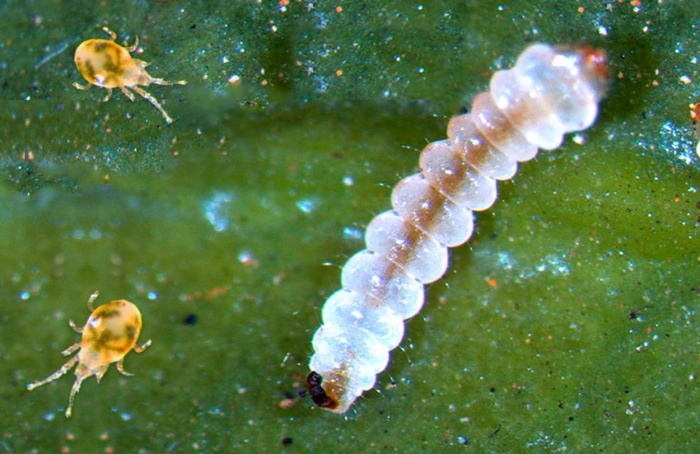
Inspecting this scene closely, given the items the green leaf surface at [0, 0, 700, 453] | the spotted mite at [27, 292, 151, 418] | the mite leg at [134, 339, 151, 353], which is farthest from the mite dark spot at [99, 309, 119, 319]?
the mite leg at [134, 339, 151, 353]

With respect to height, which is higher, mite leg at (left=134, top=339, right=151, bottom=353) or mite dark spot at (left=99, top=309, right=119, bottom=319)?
mite dark spot at (left=99, top=309, right=119, bottom=319)

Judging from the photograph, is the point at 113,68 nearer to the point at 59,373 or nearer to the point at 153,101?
the point at 153,101

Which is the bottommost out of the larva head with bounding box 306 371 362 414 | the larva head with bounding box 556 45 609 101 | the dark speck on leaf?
the larva head with bounding box 306 371 362 414

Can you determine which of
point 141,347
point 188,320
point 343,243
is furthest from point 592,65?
point 141,347

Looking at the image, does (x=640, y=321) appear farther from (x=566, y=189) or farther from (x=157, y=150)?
(x=157, y=150)

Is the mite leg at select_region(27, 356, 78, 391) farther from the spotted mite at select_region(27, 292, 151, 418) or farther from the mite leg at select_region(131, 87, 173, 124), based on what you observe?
the mite leg at select_region(131, 87, 173, 124)

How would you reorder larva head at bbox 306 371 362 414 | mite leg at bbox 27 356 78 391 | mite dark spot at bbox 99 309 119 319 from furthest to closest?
mite leg at bbox 27 356 78 391
mite dark spot at bbox 99 309 119 319
larva head at bbox 306 371 362 414

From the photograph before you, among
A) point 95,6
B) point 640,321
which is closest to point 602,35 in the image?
point 640,321
